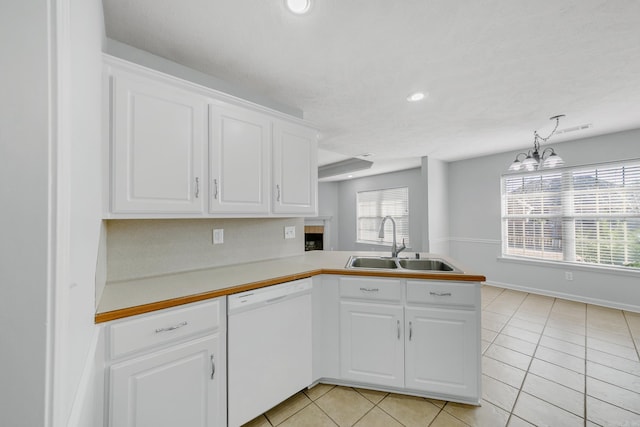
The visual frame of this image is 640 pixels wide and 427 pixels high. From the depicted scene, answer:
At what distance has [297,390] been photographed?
1743mm

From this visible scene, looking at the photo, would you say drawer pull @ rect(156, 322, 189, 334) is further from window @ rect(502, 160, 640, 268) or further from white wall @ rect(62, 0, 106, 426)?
window @ rect(502, 160, 640, 268)

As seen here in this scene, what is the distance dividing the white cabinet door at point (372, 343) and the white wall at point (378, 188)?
344 centimetres

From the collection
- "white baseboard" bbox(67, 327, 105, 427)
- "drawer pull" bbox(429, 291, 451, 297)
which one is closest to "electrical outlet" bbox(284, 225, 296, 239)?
"drawer pull" bbox(429, 291, 451, 297)

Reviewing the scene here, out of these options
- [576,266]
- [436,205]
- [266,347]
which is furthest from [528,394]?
[436,205]

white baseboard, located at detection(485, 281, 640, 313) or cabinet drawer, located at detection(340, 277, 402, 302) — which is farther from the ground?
cabinet drawer, located at detection(340, 277, 402, 302)

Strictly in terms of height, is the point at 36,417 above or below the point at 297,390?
above

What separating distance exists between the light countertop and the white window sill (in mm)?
3253

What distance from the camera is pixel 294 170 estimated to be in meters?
2.16

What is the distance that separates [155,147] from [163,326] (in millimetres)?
992

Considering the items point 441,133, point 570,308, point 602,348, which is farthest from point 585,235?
point 441,133

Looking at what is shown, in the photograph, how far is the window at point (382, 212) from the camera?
20.1 feet

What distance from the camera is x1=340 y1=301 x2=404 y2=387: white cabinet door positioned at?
1791 millimetres

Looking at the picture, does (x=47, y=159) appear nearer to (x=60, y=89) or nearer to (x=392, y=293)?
(x=60, y=89)

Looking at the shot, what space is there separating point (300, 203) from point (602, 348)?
330 cm
